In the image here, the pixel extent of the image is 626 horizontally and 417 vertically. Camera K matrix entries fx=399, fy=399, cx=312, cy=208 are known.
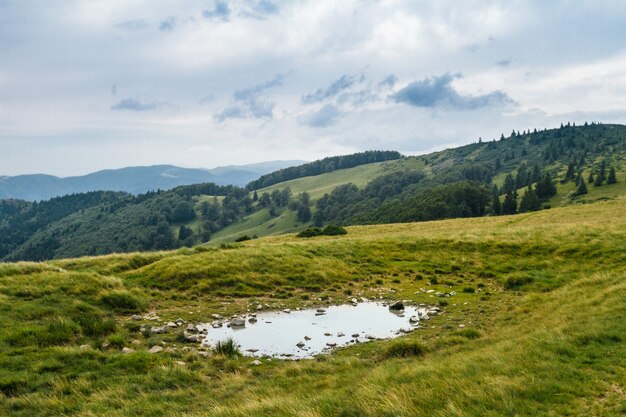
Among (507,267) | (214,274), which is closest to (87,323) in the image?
(214,274)

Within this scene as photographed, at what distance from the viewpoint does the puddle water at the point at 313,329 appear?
15.0 metres

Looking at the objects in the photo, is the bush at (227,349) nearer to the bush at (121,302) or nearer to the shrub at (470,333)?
the bush at (121,302)

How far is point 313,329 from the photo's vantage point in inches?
669

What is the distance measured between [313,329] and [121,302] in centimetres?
945

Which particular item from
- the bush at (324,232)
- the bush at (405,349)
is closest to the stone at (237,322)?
the bush at (405,349)

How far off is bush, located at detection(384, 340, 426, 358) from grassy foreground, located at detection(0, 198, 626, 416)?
0.05m

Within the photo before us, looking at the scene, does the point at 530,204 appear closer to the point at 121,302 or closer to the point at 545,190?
the point at 545,190

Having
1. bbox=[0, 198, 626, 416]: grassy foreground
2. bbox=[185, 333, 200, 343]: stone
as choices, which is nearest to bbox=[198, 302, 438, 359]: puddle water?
bbox=[185, 333, 200, 343]: stone

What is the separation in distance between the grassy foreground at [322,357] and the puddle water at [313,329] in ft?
3.66

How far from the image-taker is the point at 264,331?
1683 centimetres

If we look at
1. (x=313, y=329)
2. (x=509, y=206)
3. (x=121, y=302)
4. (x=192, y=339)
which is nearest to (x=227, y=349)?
(x=192, y=339)

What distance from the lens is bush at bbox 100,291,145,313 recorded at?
1872cm

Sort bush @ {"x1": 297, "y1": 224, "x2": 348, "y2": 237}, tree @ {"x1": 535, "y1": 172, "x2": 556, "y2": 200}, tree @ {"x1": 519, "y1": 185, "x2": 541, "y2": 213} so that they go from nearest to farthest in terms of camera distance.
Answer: bush @ {"x1": 297, "y1": 224, "x2": 348, "y2": 237} → tree @ {"x1": 519, "y1": 185, "x2": 541, "y2": 213} → tree @ {"x1": 535, "y1": 172, "x2": 556, "y2": 200}

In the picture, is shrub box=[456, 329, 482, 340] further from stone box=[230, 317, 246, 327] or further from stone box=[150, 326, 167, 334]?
stone box=[150, 326, 167, 334]
